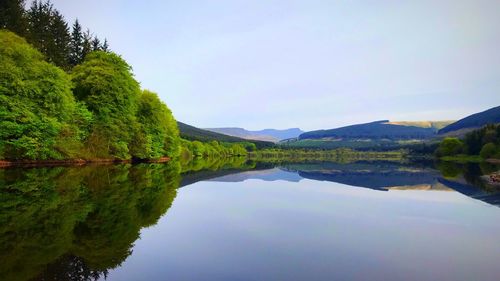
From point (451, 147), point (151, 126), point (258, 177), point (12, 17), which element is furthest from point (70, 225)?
point (451, 147)

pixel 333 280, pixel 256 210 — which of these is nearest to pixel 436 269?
pixel 333 280

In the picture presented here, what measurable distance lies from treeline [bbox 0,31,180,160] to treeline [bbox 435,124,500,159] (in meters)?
→ 110

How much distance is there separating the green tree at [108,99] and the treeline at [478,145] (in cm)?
11591

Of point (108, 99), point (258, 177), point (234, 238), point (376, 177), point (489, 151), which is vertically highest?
point (108, 99)

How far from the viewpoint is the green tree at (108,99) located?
2237 inches

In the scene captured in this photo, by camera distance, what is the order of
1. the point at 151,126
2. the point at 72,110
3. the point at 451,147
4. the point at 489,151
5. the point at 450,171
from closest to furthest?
the point at 72,110
the point at 450,171
the point at 151,126
the point at 489,151
the point at 451,147

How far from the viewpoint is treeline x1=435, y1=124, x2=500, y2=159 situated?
12406 centimetres

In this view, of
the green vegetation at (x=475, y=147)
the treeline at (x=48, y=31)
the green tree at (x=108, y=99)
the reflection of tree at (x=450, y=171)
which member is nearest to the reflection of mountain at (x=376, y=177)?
the reflection of tree at (x=450, y=171)

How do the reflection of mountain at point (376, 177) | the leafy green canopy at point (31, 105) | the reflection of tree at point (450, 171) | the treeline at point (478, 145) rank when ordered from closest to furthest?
1. the reflection of mountain at point (376, 177)
2. the leafy green canopy at point (31, 105)
3. the reflection of tree at point (450, 171)
4. the treeline at point (478, 145)

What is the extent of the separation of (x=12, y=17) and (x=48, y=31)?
12530 millimetres

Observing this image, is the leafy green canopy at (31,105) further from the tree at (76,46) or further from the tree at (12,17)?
the tree at (76,46)

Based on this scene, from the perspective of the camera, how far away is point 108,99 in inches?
2276

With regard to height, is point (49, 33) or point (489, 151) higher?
point (49, 33)

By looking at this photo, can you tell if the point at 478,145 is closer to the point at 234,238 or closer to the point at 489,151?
the point at 489,151
